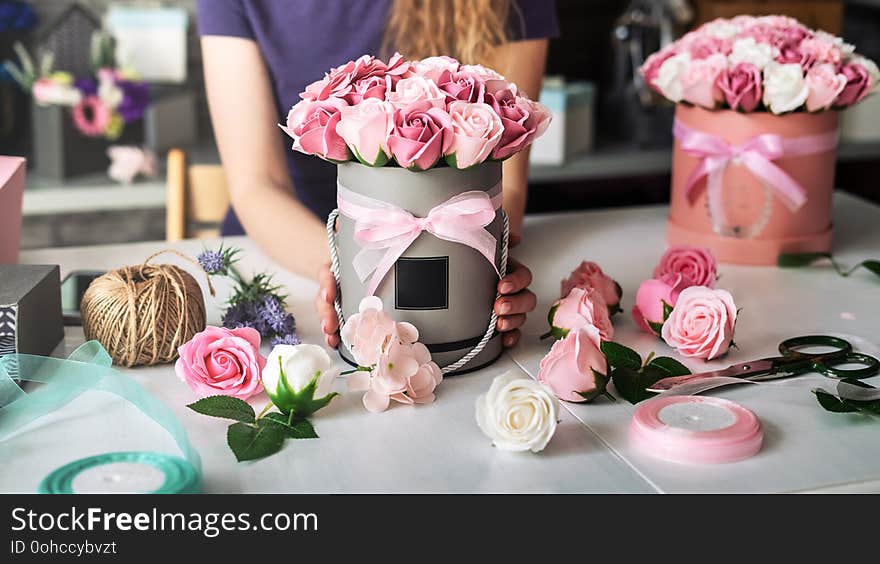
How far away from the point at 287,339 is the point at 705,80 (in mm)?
655

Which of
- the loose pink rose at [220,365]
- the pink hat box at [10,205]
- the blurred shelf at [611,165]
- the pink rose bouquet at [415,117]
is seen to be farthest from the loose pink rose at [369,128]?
the blurred shelf at [611,165]

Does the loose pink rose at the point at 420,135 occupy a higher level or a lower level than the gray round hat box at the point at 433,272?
higher

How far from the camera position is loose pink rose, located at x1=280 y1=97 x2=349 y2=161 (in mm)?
1018

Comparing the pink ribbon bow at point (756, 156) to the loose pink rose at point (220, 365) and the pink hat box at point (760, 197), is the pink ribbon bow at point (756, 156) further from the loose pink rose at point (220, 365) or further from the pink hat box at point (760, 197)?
the loose pink rose at point (220, 365)

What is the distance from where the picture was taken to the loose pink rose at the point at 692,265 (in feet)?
4.13

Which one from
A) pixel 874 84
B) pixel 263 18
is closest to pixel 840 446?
pixel 874 84

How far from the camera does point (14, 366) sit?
40.0 inches

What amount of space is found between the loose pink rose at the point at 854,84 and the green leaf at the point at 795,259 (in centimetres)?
20

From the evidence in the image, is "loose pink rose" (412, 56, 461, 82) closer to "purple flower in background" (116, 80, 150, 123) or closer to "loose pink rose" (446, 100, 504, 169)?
"loose pink rose" (446, 100, 504, 169)

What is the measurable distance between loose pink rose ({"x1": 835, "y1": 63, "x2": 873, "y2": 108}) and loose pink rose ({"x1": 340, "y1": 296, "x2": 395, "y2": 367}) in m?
0.73

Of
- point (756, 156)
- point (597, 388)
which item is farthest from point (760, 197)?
point (597, 388)

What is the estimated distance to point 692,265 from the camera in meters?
1.27

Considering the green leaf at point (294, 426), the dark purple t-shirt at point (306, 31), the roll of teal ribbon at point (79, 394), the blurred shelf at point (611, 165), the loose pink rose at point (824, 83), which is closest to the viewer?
the roll of teal ribbon at point (79, 394)
